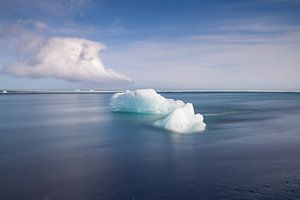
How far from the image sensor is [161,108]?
97.2 feet

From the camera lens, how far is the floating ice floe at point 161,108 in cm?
1916

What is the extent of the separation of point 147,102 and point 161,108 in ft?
5.04

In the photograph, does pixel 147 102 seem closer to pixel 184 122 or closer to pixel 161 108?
A: pixel 161 108

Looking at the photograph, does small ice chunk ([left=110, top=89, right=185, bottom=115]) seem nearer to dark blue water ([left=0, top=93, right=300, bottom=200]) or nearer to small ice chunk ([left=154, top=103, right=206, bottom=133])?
small ice chunk ([left=154, top=103, right=206, bottom=133])

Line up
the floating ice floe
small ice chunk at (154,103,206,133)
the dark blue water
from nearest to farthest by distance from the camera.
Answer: the dark blue water < small ice chunk at (154,103,206,133) < the floating ice floe

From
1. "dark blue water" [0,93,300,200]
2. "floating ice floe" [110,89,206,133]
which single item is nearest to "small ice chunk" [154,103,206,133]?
"floating ice floe" [110,89,206,133]

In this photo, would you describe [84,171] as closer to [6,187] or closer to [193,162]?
[6,187]

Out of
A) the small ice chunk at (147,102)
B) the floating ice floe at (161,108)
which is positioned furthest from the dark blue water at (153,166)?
the small ice chunk at (147,102)

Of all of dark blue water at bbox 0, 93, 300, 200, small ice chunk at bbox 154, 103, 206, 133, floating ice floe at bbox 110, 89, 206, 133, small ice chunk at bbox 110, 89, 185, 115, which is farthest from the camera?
small ice chunk at bbox 110, 89, 185, 115

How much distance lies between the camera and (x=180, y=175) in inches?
399

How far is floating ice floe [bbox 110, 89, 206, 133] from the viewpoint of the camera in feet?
62.8

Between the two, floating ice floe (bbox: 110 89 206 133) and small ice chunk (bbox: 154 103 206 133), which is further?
floating ice floe (bbox: 110 89 206 133)

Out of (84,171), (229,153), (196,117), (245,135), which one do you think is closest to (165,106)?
(196,117)

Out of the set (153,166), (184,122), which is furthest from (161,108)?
(153,166)
